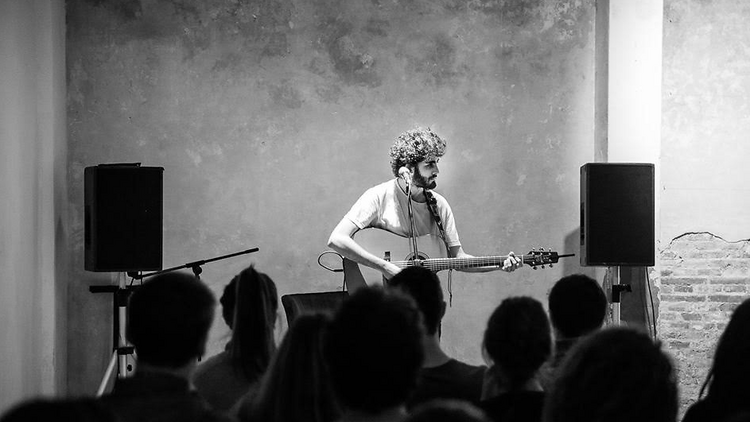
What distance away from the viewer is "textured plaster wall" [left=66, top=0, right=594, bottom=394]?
6.02m

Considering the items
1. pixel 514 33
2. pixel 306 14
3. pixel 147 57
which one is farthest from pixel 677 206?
pixel 147 57

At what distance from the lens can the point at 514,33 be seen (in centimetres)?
641

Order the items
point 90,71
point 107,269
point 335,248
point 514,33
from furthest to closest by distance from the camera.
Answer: point 514,33, point 90,71, point 335,248, point 107,269

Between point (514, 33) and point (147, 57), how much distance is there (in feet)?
8.22

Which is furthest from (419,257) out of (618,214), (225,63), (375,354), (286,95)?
(375,354)

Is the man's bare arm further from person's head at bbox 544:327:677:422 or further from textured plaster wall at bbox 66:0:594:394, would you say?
person's head at bbox 544:327:677:422

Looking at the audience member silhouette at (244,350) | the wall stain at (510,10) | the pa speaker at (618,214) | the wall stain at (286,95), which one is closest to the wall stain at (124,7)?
the wall stain at (286,95)

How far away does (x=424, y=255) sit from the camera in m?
5.63

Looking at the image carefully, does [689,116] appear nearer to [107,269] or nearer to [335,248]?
[335,248]

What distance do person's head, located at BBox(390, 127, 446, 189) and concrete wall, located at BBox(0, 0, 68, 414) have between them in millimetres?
2137

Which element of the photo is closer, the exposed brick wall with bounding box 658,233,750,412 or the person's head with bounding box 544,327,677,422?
the person's head with bounding box 544,327,677,422

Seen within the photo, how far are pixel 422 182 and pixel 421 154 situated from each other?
174 millimetres

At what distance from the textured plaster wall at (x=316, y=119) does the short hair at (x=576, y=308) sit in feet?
10.2

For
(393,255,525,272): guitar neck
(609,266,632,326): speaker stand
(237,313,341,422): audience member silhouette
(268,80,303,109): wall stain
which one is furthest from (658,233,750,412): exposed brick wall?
(237,313,341,422): audience member silhouette
